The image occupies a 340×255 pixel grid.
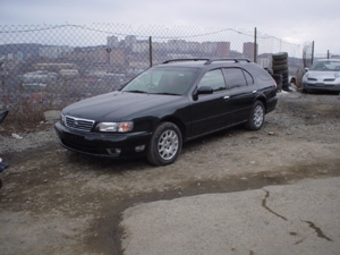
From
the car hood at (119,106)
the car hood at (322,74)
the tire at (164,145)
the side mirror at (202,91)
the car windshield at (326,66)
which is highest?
the car windshield at (326,66)

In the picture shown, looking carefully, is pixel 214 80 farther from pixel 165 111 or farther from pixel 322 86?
pixel 322 86

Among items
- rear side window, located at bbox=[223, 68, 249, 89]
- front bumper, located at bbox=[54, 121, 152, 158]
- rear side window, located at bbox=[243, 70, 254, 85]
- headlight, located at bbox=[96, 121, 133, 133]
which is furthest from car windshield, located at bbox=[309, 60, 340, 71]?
headlight, located at bbox=[96, 121, 133, 133]

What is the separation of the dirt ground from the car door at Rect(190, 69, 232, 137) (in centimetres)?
43

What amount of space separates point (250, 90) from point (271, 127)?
1372 mm

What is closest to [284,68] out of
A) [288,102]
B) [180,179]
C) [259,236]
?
[288,102]

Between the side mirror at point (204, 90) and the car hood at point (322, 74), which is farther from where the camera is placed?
the car hood at point (322, 74)

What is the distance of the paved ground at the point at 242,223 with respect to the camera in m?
3.13

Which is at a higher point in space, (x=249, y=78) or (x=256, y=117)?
(x=249, y=78)

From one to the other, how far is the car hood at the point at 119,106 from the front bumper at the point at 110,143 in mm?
247

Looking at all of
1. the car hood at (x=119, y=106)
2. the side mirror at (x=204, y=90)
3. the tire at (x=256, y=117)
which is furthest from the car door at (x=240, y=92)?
the car hood at (x=119, y=106)

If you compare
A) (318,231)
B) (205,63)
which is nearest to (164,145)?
(205,63)

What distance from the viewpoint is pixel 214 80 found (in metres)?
6.35

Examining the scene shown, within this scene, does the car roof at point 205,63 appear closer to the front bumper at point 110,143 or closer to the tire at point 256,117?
the tire at point 256,117

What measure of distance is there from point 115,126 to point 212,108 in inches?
79.6
